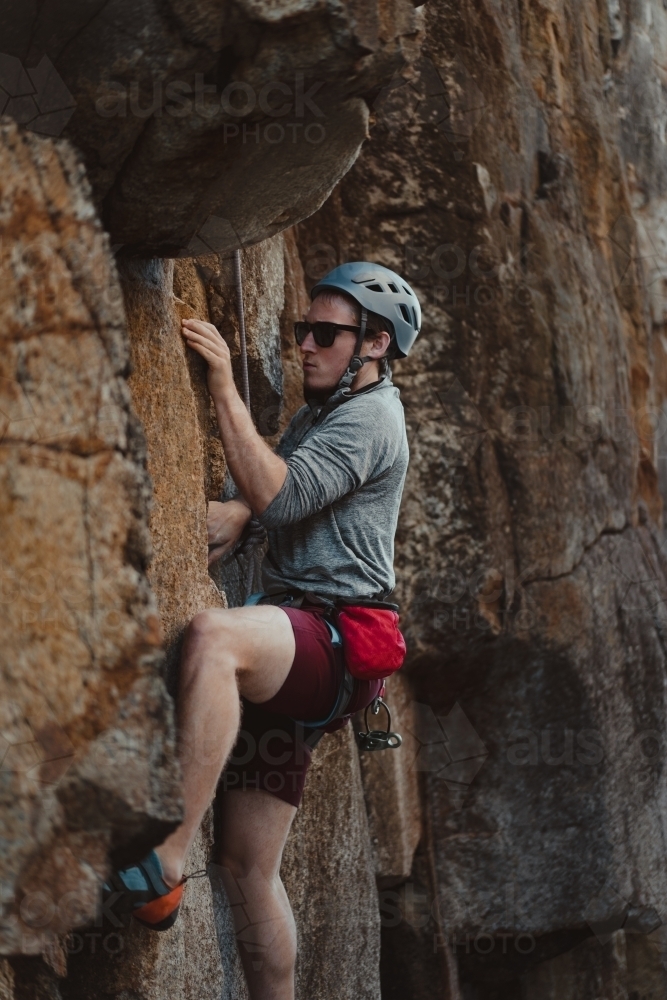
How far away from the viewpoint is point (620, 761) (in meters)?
5.75

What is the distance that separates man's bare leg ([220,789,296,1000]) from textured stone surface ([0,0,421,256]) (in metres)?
1.63

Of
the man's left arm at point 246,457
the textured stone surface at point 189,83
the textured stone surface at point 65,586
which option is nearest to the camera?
the textured stone surface at point 65,586

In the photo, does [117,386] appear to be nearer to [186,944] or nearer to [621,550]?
[186,944]

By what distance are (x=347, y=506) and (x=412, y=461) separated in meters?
2.04

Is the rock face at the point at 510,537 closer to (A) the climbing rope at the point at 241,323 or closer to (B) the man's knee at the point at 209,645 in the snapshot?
(A) the climbing rope at the point at 241,323

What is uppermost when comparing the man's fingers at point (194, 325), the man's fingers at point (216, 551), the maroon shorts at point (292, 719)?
the man's fingers at point (194, 325)

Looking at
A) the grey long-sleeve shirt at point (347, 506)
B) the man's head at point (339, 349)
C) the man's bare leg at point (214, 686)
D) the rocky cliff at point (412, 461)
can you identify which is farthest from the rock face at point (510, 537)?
the man's bare leg at point (214, 686)

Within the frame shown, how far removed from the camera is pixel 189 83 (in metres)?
2.51

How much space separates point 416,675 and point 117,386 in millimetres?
3352

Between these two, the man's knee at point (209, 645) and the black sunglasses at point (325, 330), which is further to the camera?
the black sunglasses at point (325, 330)

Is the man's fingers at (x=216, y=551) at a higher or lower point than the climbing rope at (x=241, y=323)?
lower

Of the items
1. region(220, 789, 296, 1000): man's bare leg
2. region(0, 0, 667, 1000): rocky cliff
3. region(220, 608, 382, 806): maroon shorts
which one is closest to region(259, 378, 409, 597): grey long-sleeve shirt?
region(220, 608, 382, 806): maroon shorts

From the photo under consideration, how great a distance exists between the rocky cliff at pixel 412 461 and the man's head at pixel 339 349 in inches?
13.5

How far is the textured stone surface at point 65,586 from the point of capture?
7.32 ft
